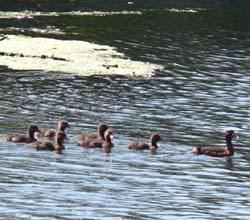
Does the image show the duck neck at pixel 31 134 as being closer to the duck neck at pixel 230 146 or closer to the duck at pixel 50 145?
the duck at pixel 50 145

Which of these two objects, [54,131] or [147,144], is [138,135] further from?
[54,131]

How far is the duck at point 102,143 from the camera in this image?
103 feet

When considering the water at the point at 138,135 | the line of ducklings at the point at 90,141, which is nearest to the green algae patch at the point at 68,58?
the water at the point at 138,135

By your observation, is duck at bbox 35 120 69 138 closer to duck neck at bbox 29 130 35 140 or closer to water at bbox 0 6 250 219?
duck neck at bbox 29 130 35 140

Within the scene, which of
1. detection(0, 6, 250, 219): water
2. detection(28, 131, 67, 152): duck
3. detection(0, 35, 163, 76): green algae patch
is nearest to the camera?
detection(0, 6, 250, 219): water

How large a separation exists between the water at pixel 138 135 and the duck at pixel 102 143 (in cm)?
26

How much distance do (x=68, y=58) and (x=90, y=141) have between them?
819 inches

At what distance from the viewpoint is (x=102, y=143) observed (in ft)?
103

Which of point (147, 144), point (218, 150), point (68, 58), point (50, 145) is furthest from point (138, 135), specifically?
point (68, 58)

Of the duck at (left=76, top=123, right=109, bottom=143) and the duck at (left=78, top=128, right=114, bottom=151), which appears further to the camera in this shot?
the duck at (left=76, top=123, right=109, bottom=143)

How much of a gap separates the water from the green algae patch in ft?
4.71

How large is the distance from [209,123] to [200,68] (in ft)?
51.5

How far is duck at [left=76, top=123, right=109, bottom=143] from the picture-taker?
31.7 meters

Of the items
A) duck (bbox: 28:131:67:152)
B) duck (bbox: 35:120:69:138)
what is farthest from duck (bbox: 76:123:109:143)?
duck (bbox: 28:131:67:152)
